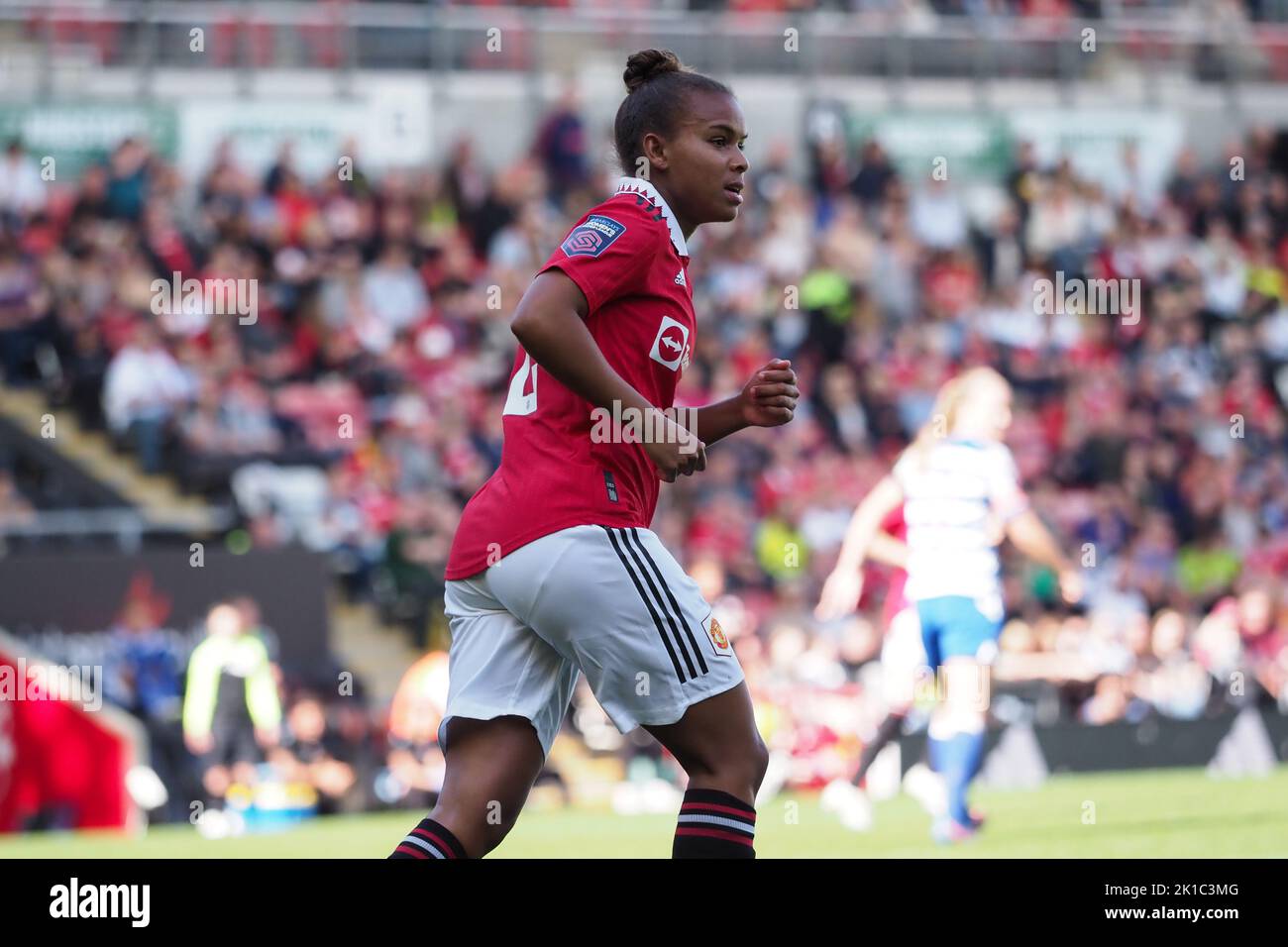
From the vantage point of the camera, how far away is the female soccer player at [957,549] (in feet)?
30.2

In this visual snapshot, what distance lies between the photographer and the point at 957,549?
31.0 ft

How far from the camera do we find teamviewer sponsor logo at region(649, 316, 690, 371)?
15.6 feet

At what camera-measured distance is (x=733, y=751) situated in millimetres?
4555

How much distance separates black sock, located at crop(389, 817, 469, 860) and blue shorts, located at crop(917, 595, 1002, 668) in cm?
509

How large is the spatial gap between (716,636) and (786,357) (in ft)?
43.1

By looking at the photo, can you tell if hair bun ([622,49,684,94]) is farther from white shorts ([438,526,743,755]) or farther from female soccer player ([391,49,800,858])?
white shorts ([438,526,743,755])

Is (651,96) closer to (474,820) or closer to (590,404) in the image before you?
(590,404)

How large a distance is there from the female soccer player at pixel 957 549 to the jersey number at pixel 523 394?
4.27 meters

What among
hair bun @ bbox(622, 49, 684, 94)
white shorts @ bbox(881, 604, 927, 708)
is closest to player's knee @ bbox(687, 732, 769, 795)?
hair bun @ bbox(622, 49, 684, 94)

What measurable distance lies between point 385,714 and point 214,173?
233 inches

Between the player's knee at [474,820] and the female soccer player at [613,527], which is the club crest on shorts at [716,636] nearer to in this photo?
the female soccer player at [613,527]
